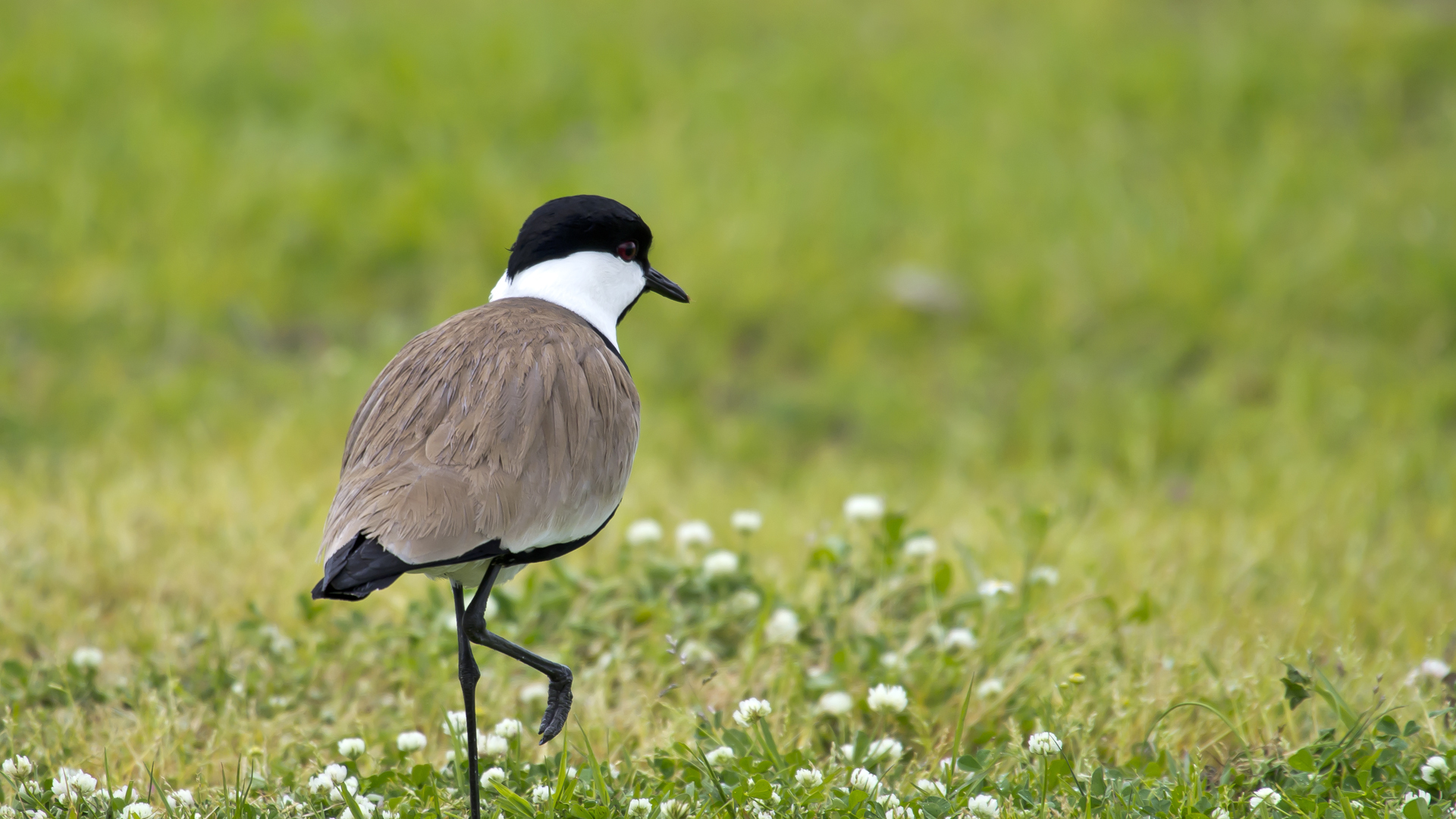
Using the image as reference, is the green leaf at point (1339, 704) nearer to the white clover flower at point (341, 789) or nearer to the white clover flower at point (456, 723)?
the white clover flower at point (456, 723)

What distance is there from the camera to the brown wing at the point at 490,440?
254 centimetres

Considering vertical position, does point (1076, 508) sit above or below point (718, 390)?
below

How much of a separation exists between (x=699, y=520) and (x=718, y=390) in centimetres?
140

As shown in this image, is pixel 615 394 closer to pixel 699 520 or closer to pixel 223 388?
pixel 699 520

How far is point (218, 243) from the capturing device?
6.64m

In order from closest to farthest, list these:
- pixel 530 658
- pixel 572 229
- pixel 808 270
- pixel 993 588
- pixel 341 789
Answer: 1. pixel 341 789
2. pixel 530 658
3. pixel 572 229
4. pixel 993 588
5. pixel 808 270

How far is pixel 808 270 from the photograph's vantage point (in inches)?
266

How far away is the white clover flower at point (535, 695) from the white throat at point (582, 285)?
3.05 ft

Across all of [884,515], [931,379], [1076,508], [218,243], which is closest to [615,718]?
[884,515]

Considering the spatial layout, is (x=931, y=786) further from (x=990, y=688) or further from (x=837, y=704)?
(x=990, y=688)

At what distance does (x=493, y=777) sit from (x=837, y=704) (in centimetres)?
88

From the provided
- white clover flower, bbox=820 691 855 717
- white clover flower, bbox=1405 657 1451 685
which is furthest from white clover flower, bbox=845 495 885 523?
white clover flower, bbox=1405 657 1451 685

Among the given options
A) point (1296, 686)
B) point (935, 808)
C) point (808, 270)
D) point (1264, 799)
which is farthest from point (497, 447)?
point (808, 270)

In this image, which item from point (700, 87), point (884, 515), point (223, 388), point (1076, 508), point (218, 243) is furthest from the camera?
point (700, 87)
